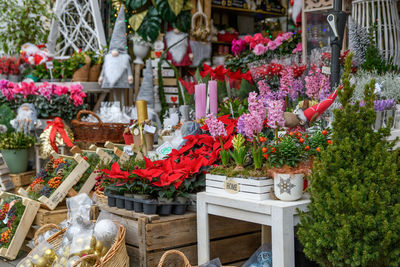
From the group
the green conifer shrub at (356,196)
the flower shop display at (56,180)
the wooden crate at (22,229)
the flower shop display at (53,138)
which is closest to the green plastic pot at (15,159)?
the flower shop display at (53,138)

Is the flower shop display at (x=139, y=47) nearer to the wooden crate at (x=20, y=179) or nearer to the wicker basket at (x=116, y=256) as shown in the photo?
the wooden crate at (x=20, y=179)

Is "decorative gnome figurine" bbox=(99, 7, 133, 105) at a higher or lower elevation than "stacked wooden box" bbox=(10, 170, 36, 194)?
higher

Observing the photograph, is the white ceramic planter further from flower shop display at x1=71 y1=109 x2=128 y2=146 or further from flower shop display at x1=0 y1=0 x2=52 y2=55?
flower shop display at x1=71 y1=109 x2=128 y2=146

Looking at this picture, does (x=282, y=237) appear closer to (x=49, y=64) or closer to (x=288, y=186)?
(x=288, y=186)

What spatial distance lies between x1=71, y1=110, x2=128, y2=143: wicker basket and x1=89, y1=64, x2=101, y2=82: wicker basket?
139cm

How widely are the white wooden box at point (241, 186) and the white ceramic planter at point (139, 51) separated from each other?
14.7ft

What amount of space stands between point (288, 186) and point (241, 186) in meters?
0.25

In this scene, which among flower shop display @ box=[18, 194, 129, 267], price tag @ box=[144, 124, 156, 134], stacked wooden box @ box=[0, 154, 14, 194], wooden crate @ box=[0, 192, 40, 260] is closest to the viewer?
flower shop display @ box=[18, 194, 129, 267]

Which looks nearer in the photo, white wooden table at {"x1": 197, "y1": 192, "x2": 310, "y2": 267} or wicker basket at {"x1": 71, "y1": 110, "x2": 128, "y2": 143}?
white wooden table at {"x1": 197, "y1": 192, "x2": 310, "y2": 267}

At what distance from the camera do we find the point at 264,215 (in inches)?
98.3

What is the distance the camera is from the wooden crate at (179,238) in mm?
2891

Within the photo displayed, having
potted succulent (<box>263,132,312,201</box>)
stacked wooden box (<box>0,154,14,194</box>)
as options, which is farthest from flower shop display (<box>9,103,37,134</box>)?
potted succulent (<box>263,132,312,201</box>)

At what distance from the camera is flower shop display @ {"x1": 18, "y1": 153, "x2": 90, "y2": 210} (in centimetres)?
388

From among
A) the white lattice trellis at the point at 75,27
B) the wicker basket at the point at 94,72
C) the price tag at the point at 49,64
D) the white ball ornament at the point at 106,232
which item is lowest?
the white ball ornament at the point at 106,232
